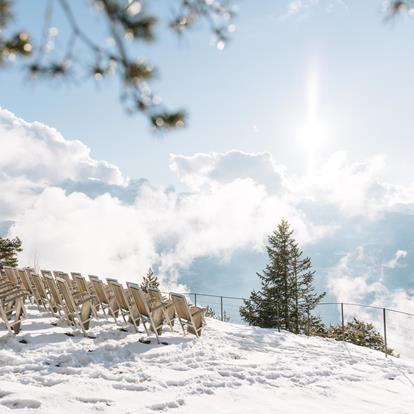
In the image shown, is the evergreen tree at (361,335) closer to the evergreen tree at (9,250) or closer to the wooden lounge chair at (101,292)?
the evergreen tree at (9,250)

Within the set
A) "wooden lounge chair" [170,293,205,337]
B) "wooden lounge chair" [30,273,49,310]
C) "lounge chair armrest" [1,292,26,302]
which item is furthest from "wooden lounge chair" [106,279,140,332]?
"lounge chair armrest" [1,292,26,302]

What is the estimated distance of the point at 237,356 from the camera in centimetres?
743

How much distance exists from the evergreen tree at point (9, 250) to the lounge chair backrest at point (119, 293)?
2842cm

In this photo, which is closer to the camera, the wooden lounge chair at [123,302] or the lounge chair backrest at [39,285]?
the wooden lounge chair at [123,302]

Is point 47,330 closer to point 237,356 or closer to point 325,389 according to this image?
point 237,356

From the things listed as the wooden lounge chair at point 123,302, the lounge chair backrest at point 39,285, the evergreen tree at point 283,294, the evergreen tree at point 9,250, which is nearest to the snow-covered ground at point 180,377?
the wooden lounge chair at point 123,302

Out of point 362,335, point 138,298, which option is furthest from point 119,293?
point 362,335

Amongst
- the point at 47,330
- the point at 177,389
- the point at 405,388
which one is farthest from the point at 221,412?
the point at 47,330

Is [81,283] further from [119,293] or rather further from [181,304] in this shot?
[181,304]

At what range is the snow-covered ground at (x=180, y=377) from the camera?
464 cm

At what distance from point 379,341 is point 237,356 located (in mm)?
34358

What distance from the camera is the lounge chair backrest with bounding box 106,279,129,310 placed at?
347 inches

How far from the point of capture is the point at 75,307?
7855 mm

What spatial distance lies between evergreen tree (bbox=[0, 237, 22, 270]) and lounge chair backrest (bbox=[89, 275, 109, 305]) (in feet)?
89.9
